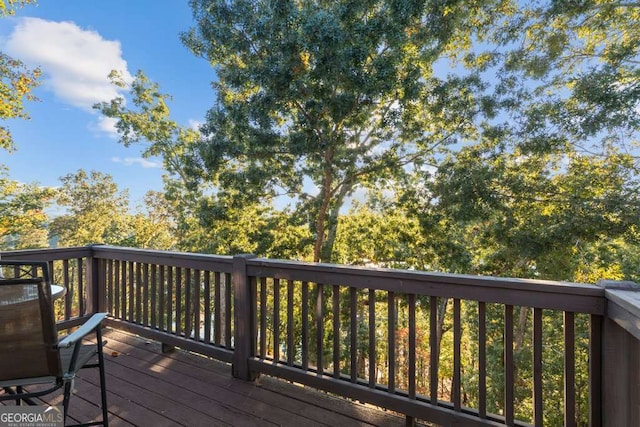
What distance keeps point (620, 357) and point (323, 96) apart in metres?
6.27

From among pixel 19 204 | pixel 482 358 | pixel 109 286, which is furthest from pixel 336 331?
pixel 19 204

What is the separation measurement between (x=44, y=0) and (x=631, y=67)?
1336cm

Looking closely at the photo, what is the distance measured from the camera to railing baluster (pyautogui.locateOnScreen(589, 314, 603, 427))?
1.46 meters

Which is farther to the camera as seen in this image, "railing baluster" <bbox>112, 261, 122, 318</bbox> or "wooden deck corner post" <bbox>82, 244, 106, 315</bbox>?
"wooden deck corner post" <bbox>82, 244, 106, 315</bbox>

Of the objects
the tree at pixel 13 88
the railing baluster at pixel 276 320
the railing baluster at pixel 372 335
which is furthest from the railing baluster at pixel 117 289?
the tree at pixel 13 88

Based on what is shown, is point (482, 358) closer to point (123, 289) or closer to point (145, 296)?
point (145, 296)

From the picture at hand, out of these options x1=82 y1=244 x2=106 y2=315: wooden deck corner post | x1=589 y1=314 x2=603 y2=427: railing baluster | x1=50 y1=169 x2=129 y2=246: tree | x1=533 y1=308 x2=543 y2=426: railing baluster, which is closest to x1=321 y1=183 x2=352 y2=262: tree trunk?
x1=82 y1=244 x2=106 y2=315: wooden deck corner post

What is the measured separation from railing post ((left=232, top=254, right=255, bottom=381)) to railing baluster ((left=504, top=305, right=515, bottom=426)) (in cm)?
167

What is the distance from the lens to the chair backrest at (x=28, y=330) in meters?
1.38

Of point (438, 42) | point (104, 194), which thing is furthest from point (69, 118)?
point (438, 42)

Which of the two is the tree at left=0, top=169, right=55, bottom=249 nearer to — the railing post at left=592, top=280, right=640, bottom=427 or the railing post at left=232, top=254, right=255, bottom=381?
the railing post at left=232, top=254, right=255, bottom=381

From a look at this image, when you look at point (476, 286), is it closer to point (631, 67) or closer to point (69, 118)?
point (631, 67)

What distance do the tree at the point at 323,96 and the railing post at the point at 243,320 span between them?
4819 mm

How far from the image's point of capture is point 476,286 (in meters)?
1.69
